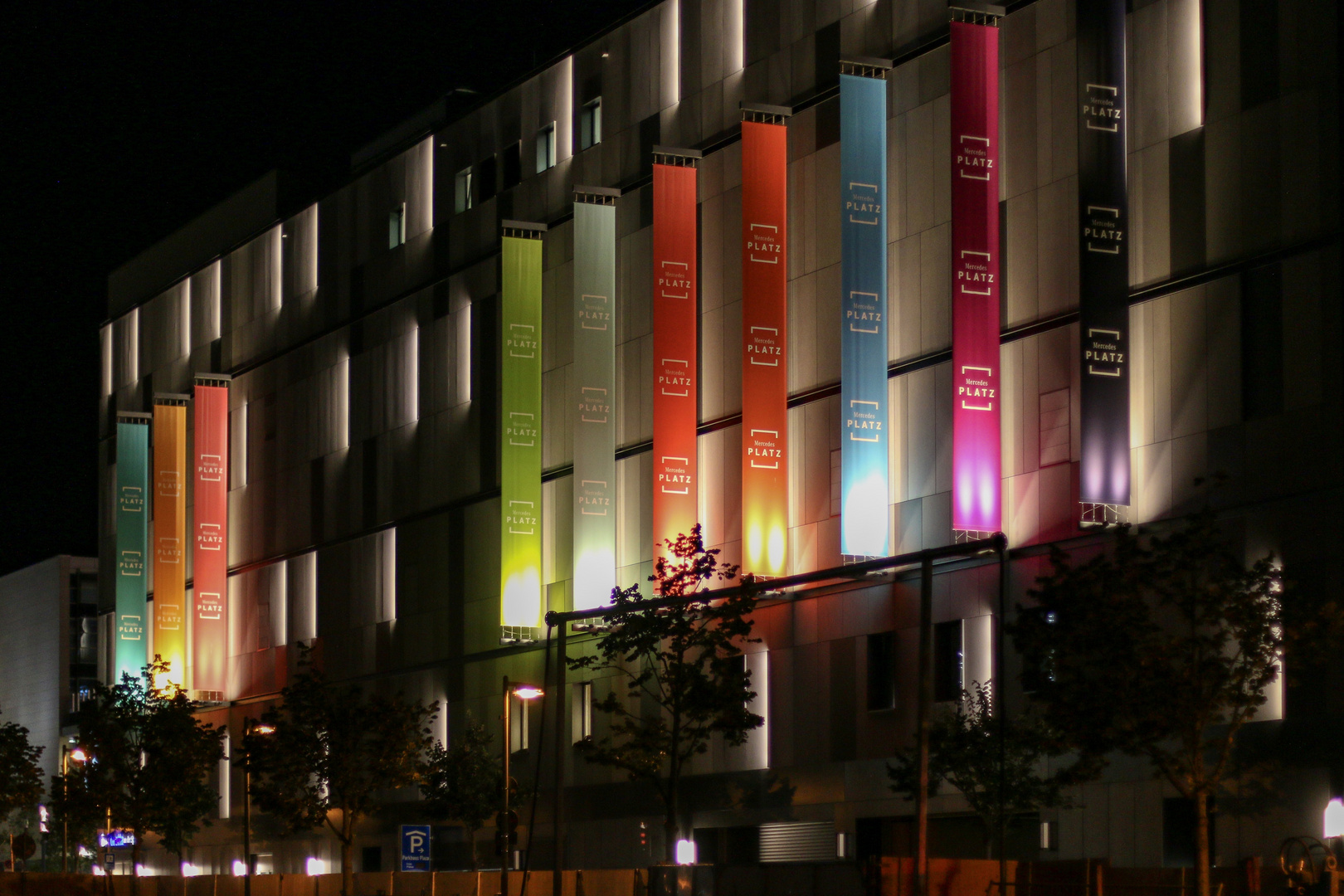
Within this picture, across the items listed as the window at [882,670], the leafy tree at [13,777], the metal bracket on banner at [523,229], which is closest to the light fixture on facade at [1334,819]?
the window at [882,670]

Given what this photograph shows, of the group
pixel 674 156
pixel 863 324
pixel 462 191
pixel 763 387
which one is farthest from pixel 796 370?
pixel 462 191

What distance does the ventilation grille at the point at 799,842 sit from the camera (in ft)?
151

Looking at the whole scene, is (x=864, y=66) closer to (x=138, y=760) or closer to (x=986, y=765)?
(x=986, y=765)

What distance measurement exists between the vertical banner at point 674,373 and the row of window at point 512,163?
8518 millimetres

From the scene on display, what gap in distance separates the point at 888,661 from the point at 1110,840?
7.97 meters

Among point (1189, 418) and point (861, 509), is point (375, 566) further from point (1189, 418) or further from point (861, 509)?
point (1189, 418)

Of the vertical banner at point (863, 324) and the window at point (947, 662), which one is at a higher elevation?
the vertical banner at point (863, 324)

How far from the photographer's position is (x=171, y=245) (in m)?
87.6

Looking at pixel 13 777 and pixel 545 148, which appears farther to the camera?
pixel 13 777

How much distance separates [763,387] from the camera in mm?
46125

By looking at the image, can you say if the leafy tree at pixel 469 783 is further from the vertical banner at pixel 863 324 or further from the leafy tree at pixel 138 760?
the vertical banner at pixel 863 324

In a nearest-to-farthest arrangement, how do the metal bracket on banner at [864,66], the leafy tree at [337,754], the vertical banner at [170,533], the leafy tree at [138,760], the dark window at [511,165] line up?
the metal bracket on banner at [864,66] < the leafy tree at [337,754] < the dark window at [511,165] < the leafy tree at [138,760] < the vertical banner at [170,533]

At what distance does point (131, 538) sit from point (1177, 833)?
55702 mm

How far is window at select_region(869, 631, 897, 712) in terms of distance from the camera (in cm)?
4409
